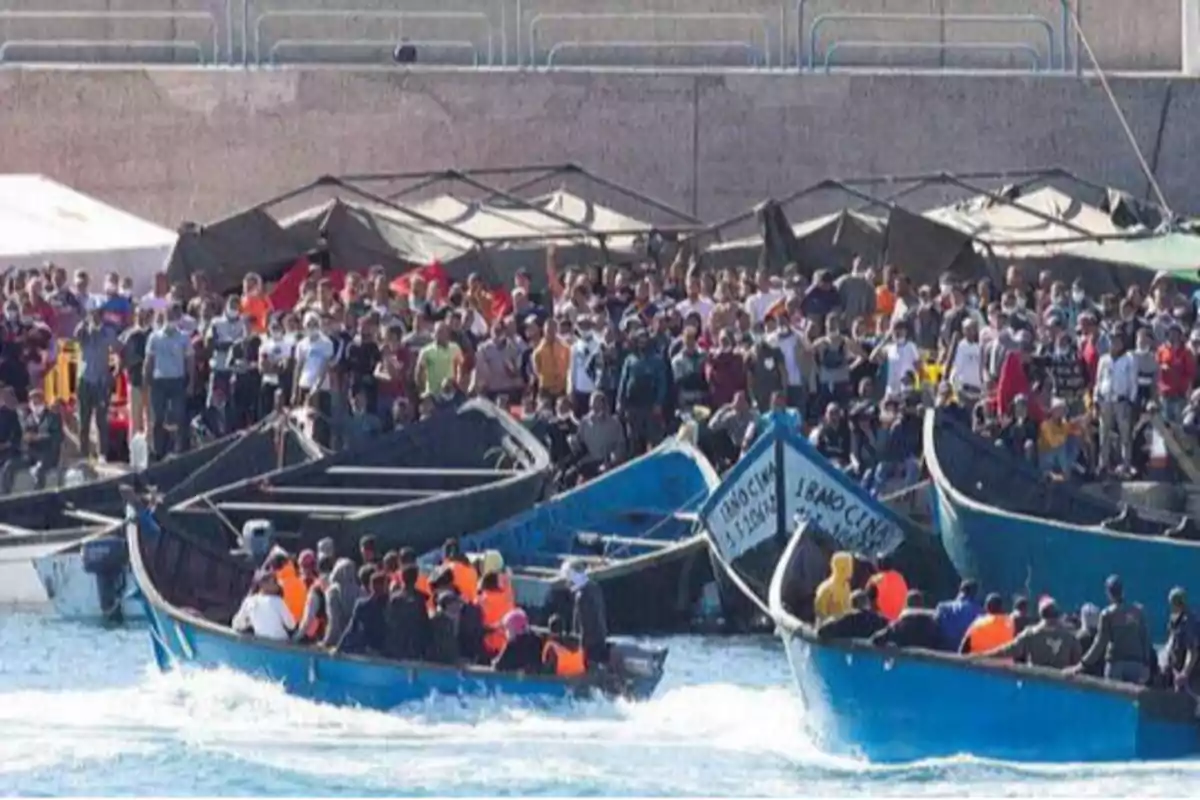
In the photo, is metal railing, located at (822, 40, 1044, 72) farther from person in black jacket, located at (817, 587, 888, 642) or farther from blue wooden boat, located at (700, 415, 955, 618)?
person in black jacket, located at (817, 587, 888, 642)

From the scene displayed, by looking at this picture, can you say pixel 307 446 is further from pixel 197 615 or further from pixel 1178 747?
pixel 1178 747

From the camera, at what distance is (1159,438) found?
42.2 m

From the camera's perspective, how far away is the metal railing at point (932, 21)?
5403 cm

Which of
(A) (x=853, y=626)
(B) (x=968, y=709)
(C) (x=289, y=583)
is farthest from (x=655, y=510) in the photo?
(B) (x=968, y=709)

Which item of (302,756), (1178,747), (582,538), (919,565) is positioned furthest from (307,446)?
(1178,747)

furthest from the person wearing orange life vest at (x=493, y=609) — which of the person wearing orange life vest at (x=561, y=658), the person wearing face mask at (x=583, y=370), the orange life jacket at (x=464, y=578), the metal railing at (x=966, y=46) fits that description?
the metal railing at (x=966, y=46)

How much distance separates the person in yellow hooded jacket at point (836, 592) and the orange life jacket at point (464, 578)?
2.96 meters

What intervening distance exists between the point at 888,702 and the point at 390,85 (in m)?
22.1

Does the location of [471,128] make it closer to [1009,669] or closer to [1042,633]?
[1042,633]

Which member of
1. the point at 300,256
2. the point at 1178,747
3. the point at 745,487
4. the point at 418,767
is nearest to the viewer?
the point at 1178,747

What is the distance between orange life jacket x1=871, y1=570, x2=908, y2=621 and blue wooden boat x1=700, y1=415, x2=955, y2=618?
4.84 m

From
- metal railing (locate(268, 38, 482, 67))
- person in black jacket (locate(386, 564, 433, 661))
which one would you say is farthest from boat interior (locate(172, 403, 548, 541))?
metal railing (locate(268, 38, 482, 67))

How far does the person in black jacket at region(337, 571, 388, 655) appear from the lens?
1345 inches

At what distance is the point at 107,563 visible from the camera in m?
40.2
